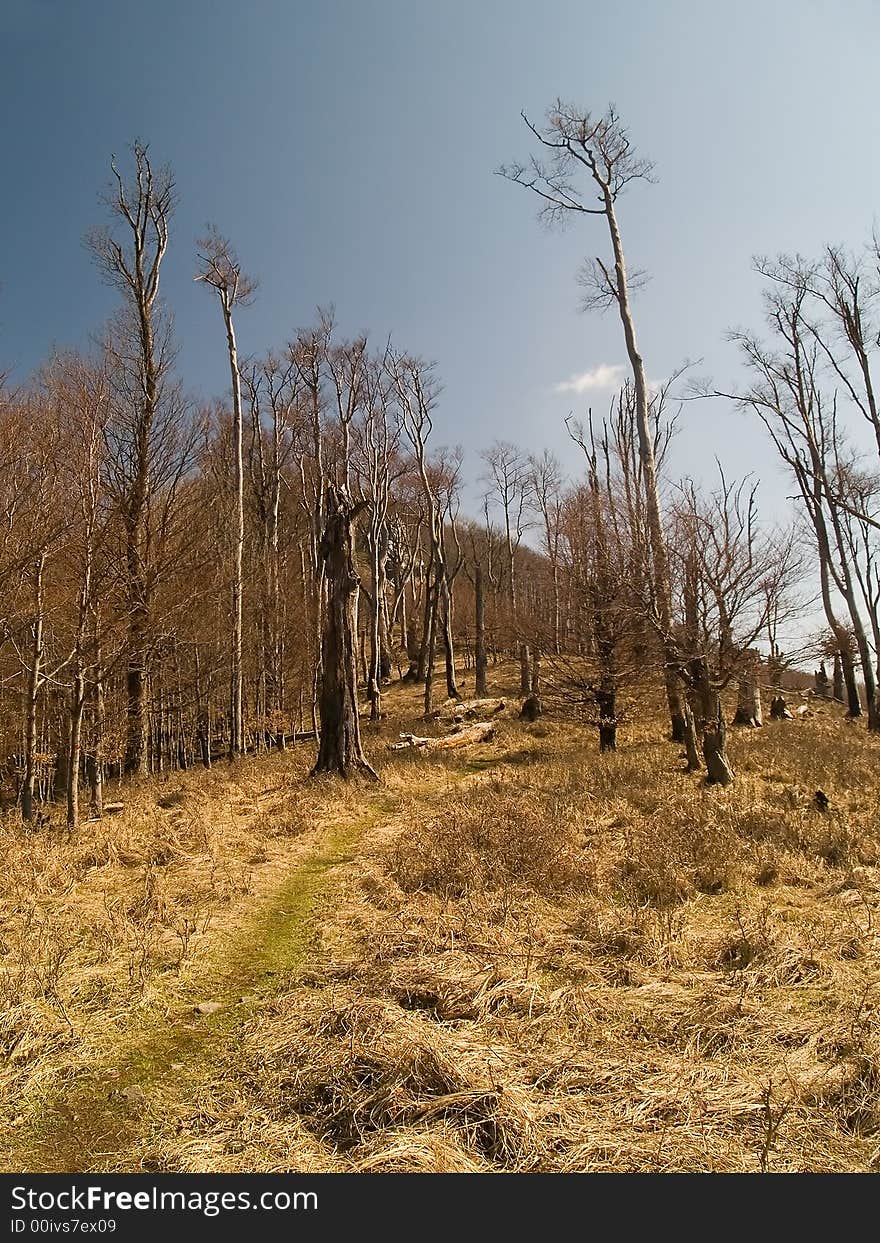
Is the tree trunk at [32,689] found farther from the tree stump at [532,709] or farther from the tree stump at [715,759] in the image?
the tree stump at [532,709]

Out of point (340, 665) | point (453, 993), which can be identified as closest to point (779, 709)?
point (340, 665)

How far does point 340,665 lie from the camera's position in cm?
1277

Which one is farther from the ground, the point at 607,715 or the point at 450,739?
the point at 607,715

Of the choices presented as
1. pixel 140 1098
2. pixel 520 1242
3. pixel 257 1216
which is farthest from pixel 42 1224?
pixel 520 1242

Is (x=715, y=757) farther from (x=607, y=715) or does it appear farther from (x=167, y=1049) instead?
(x=167, y=1049)

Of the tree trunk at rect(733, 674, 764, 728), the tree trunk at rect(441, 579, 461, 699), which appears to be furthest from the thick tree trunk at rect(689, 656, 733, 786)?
the tree trunk at rect(441, 579, 461, 699)

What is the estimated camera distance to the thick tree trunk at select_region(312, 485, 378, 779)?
40.2 feet

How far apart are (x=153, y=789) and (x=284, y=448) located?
18626mm

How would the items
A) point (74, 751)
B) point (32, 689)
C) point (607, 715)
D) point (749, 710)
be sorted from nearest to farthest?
1. point (32, 689)
2. point (74, 751)
3. point (607, 715)
4. point (749, 710)

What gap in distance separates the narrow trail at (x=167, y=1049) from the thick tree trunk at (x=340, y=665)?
5.55 metres

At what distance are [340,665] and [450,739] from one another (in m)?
5.85

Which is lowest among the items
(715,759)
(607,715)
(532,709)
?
(715,759)

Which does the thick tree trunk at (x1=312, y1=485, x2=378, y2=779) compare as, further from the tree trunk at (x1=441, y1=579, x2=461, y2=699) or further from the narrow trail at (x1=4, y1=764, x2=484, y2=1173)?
the tree trunk at (x1=441, y1=579, x2=461, y2=699)

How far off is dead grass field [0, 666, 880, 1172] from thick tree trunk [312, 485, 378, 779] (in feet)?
10.5
